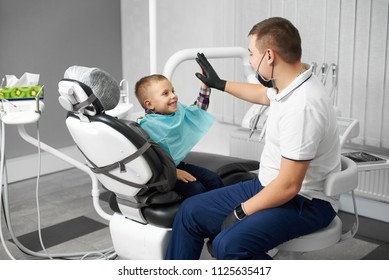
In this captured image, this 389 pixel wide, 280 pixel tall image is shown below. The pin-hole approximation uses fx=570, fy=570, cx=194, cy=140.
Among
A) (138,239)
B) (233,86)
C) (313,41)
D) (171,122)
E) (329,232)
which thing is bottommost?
(138,239)

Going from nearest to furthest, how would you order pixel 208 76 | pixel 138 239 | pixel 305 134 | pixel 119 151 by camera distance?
pixel 305 134, pixel 119 151, pixel 138 239, pixel 208 76

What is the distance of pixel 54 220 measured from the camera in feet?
10.5

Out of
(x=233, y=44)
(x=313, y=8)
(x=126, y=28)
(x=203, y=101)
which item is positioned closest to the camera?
(x=203, y=101)

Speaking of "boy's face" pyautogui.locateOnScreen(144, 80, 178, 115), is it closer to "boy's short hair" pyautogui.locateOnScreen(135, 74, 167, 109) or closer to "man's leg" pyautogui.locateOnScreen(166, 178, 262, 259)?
"boy's short hair" pyautogui.locateOnScreen(135, 74, 167, 109)

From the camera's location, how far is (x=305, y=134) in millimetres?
1662

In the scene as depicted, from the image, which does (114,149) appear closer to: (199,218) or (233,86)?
(199,218)

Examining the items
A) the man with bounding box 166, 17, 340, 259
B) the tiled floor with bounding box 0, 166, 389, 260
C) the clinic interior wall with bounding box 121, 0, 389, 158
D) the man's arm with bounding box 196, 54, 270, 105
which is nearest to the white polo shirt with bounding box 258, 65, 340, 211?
the man with bounding box 166, 17, 340, 259

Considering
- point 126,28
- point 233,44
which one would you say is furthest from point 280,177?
point 126,28

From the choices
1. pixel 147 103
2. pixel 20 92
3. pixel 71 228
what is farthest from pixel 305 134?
pixel 71 228

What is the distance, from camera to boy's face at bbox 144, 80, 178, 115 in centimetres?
211

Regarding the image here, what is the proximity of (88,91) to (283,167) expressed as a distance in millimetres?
695

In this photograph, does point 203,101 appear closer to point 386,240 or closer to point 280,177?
point 280,177

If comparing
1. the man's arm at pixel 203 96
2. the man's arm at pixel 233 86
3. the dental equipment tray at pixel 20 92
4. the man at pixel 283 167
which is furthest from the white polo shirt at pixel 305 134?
the dental equipment tray at pixel 20 92

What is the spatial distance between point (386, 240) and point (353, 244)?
0.18 meters
